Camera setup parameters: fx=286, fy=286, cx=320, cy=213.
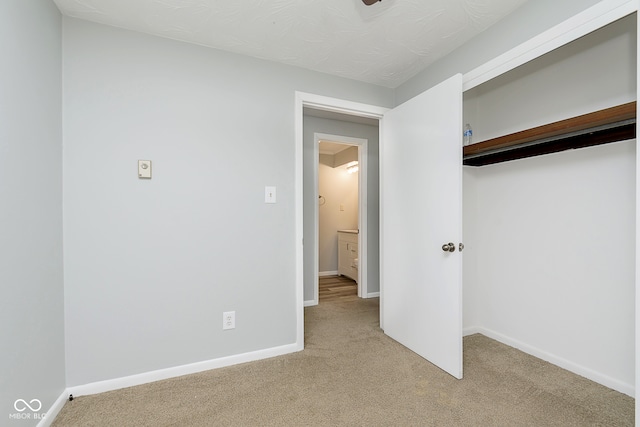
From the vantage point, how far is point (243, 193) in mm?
2166

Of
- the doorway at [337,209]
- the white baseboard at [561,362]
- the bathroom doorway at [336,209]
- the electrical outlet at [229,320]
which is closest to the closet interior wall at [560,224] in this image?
the white baseboard at [561,362]

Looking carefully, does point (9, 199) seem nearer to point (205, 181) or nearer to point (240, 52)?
point (205, 181)

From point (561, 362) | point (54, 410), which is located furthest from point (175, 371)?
point (561, 362)

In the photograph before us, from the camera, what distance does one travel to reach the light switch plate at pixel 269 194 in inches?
88.1

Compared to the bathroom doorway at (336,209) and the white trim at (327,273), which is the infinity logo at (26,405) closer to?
the bathroom doorway at (336,209)

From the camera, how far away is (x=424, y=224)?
7.26ft

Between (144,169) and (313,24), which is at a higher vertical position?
(313,24)

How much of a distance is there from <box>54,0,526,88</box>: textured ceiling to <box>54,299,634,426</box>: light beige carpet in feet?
7.57

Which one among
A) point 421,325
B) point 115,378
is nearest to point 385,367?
point 421,325

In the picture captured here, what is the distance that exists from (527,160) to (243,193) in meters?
2.24

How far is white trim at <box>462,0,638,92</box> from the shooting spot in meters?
1.33

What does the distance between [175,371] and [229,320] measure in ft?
1.51

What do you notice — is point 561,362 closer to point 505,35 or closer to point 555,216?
point 555,216

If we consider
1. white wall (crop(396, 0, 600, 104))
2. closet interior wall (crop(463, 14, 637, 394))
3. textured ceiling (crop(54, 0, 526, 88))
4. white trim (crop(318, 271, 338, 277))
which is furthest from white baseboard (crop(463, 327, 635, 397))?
white trim (crop(318, 271, 338, 277))
